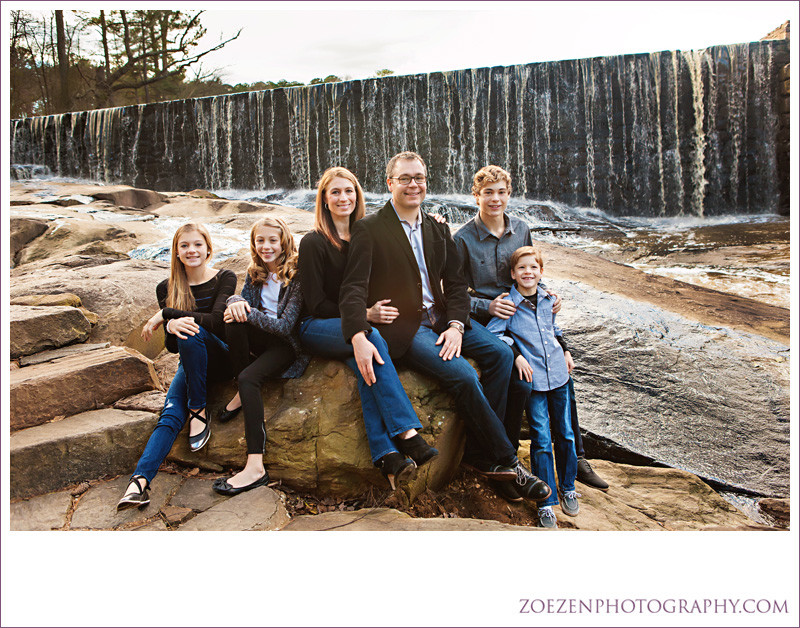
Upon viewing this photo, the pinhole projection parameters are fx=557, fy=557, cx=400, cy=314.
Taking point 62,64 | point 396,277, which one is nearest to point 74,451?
point 396,277

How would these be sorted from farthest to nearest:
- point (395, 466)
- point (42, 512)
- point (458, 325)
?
point (458, 325) < point (42, 512) < point (395, 466)

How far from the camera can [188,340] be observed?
75.7 inches

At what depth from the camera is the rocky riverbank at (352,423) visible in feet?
6.16

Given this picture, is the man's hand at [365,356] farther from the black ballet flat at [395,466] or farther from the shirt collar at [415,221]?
the shirt collar at [415,221]

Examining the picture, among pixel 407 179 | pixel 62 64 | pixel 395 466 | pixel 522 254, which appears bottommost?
pixel 395 466

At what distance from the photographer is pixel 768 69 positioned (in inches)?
301

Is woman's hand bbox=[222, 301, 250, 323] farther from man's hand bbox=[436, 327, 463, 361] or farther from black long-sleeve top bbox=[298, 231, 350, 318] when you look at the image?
man's hand bbox=[436, 327, 463, 361]

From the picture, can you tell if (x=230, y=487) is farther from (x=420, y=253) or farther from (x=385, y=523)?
(x=420, y=253)

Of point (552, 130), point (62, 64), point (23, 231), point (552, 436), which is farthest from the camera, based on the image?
point (62, 64)

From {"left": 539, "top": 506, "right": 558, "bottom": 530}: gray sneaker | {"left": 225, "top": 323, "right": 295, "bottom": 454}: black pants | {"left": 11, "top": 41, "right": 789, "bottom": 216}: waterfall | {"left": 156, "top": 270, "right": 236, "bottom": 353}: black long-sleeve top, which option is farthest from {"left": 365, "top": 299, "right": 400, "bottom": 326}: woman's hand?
{"left": 11, "top": 41, "right": 789, "bottom": 216}: waterfall

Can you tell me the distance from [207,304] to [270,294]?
263 millimetres

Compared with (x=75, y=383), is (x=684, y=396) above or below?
below

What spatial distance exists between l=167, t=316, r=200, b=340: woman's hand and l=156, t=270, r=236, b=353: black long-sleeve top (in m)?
0.05

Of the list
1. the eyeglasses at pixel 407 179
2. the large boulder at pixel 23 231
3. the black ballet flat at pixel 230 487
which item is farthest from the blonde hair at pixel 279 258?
the large boulder at pixel 23 231
